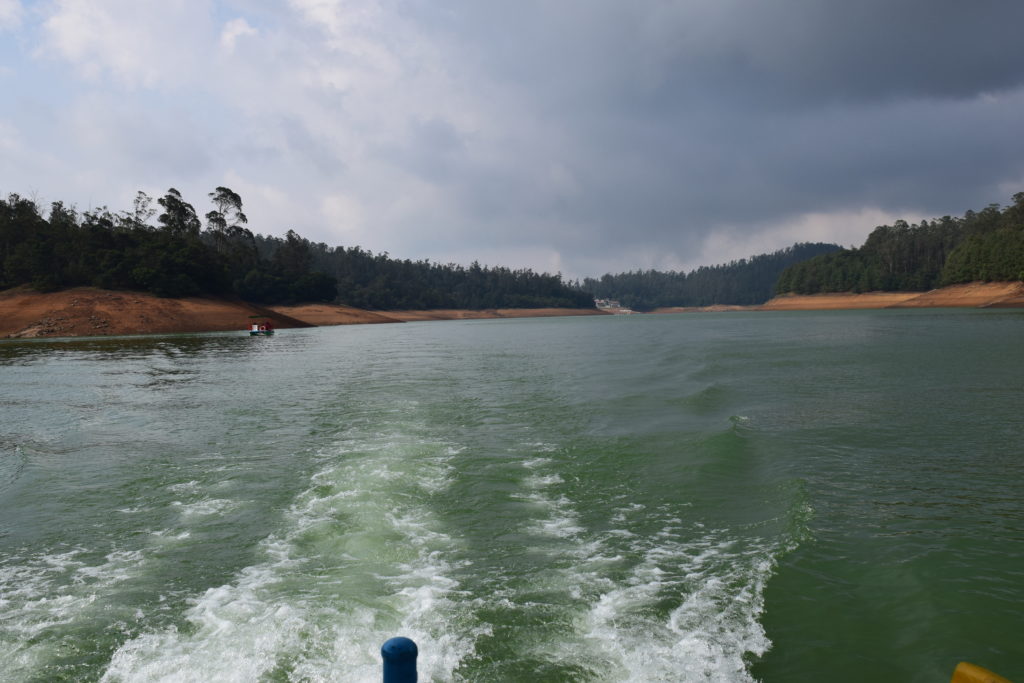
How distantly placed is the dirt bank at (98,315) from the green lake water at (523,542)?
69.8 m

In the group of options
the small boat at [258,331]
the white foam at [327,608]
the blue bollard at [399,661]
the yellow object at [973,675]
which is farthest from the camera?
the small boat at [258,331]

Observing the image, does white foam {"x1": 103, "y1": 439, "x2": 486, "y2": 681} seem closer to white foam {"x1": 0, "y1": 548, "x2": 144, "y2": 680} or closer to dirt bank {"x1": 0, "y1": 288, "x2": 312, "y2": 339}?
white foam {"x1": 0, "y1": 548, "x2": 144, "y2": 680}

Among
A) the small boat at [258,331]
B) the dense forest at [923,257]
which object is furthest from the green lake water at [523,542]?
the dense forest at [923,257]

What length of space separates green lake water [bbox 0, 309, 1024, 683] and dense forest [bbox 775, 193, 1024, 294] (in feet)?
462

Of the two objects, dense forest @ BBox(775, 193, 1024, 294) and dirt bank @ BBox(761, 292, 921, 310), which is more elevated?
dense forest @ BBox(775, 193, 1024, 294)

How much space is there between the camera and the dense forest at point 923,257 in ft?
411

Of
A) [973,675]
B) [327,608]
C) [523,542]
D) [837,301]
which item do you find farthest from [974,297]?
[327,608]

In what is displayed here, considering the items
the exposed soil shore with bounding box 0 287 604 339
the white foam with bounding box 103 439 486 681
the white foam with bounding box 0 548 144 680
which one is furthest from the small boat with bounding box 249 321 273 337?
the white foam with bounding box 0 548 144 680

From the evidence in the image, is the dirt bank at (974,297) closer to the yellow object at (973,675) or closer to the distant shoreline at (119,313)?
the distant shoreline at (119,313)

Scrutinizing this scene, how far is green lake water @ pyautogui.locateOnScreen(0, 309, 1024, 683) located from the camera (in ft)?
18.0

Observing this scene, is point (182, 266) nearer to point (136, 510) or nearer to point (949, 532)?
point (136, 510)

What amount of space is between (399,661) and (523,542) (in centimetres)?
510

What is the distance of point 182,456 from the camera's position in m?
13.1

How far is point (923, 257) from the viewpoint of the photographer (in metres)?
174
